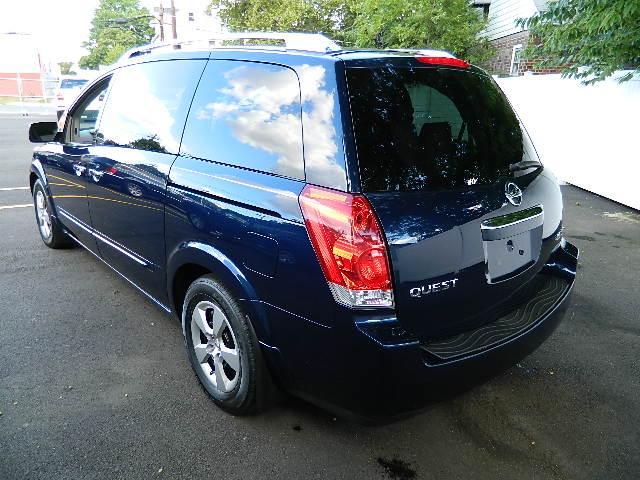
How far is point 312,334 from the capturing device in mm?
2080

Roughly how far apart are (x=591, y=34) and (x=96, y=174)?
19.8ft

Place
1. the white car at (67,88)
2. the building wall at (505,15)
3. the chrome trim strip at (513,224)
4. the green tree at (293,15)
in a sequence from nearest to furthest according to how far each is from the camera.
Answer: the chrome trim strip at (513,224)
the building wall at (505,15)
the green tree at (293,15)
the white car at (67,88)

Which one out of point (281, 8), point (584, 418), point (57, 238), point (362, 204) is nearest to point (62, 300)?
point (57, 238)

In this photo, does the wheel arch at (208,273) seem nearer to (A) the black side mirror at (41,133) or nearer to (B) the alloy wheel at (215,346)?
(B) the alloy wheel at (215,346)

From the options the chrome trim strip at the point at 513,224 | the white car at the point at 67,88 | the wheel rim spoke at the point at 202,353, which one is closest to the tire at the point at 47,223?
the wheel rim spoke at the point at 202,353

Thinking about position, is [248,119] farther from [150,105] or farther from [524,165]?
[524,165]

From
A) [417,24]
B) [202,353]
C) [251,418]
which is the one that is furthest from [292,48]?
[417,24]

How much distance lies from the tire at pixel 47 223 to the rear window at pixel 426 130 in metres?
3.81

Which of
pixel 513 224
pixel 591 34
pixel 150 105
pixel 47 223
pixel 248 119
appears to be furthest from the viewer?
pixel 591 34

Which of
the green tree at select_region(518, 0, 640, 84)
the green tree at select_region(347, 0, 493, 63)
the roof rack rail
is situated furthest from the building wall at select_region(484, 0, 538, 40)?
the roof rack rail

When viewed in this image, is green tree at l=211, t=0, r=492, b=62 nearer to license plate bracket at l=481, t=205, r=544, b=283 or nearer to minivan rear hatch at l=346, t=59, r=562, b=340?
minivan rear hatch at l=346, t=59, r=562, b=340

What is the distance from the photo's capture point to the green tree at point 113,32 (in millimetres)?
58562

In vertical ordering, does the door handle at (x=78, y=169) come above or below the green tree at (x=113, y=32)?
below

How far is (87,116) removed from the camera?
405 centimetres
